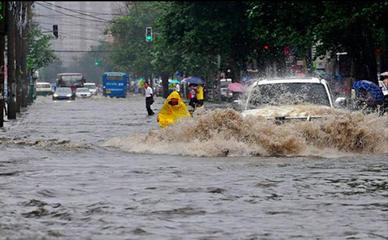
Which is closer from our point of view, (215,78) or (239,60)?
(239,60)

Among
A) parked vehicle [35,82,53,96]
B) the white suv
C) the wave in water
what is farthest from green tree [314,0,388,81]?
parked vehicle [35,82,53,96]

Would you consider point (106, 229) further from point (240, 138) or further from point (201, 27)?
point (201, 27)

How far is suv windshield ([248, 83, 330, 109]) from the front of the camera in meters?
21.8

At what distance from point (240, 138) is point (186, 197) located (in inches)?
318

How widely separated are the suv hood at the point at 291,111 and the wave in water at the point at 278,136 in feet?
0.40

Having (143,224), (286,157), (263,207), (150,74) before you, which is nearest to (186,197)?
(263,207)

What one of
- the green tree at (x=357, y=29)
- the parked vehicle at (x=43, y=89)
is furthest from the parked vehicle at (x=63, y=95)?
the green tree at (x=357, y=29)

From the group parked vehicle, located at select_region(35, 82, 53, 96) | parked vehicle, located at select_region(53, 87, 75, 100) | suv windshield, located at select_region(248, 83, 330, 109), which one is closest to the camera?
suv windshield, located at select_region(248, 83, 330, 109)

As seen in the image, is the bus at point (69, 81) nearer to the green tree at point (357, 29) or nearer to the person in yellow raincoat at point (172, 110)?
the green tree at point (357, 29)

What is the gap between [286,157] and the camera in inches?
800

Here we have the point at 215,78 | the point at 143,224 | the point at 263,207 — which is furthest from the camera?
the point at 215,78

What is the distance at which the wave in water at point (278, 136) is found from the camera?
20.6 m

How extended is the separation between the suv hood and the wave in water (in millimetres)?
121

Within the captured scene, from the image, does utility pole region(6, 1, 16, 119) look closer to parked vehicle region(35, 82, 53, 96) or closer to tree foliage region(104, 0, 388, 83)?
tree foliage region(104, 0, 388, 83)
